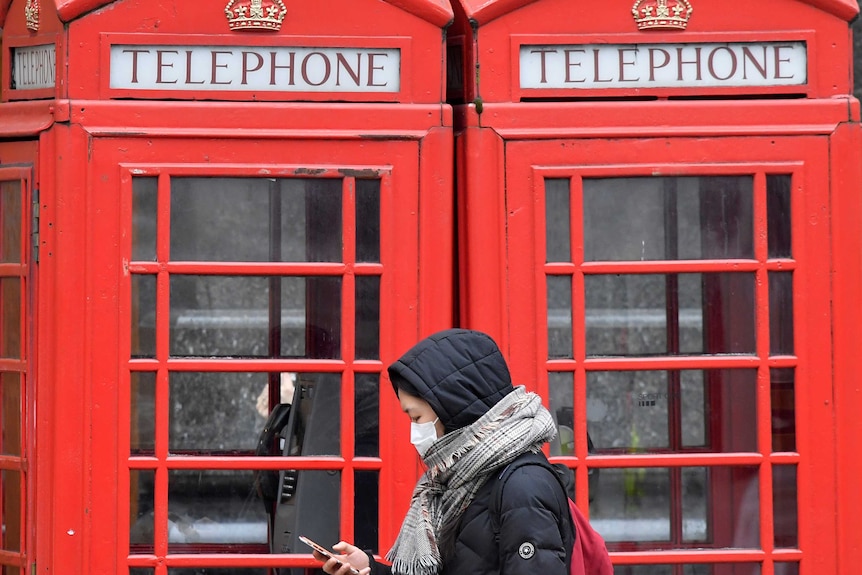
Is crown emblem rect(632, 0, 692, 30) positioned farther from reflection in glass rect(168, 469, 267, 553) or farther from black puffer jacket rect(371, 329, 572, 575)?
reflection in glass rect(168, 469, 267, 553)

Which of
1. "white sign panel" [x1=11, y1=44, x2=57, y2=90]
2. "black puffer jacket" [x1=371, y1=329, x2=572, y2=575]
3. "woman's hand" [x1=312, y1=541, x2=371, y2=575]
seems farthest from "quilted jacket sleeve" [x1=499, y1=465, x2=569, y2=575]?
"white sign panel" [x1=11, y1=44, x2=57, y2=90]

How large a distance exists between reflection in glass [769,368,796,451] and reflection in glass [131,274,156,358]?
5.64 feet

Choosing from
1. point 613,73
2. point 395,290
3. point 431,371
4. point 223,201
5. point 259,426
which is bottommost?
point 259,426

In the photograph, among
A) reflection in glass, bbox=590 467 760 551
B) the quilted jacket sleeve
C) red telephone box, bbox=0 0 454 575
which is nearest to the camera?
the quilted jacket sleeve

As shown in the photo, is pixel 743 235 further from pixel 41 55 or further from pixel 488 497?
pixel 41 55

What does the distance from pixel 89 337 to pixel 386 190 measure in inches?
35.1

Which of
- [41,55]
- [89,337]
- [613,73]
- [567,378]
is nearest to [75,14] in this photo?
[41,55]

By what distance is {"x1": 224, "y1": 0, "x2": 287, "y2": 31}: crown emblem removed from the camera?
121 inches

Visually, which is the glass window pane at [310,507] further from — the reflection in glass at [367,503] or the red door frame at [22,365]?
the red door frame at [22,365]

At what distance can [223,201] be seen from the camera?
3125mm

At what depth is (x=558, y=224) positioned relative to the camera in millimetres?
3164

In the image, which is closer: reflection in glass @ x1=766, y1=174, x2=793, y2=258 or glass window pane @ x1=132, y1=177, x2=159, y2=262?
glass window pane @ x1=132, y1=177, x2=159, y2=262

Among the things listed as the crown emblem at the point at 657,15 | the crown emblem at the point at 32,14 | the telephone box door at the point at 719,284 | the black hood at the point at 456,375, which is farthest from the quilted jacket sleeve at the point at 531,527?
the crown emblem at the point at 32,14

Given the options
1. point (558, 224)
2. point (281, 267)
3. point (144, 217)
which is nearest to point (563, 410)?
point (558, 224)
